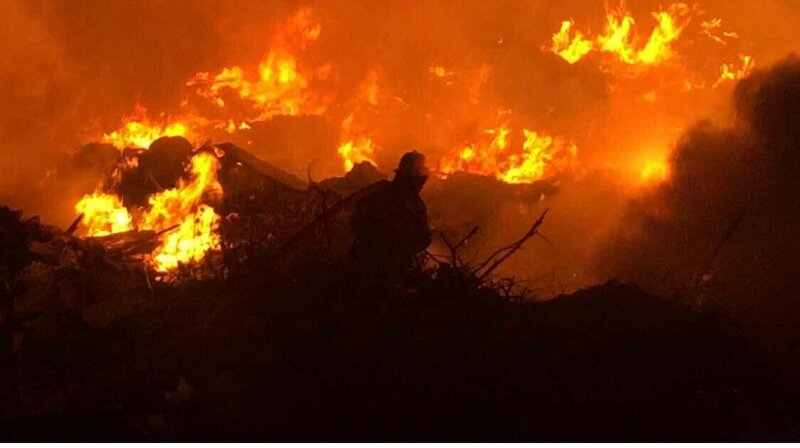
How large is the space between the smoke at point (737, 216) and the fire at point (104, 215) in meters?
8.46

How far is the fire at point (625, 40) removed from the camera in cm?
2069

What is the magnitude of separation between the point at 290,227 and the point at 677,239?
7.73 metres

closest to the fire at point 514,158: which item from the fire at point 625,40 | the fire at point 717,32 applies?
the fire at point 625,40

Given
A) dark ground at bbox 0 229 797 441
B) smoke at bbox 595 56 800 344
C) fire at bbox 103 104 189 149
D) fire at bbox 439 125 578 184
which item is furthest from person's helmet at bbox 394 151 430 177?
fire at bbox 103 104 189 149

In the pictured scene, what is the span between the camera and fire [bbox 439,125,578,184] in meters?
17.0

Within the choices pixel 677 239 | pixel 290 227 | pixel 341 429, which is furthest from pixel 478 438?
pixel 677 239

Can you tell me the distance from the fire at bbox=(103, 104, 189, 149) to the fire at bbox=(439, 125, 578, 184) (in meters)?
6.27

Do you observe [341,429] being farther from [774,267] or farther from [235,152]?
[774,267]

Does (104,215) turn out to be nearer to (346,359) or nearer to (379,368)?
(346,359)

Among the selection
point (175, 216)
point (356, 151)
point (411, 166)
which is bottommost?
point (411, 166)

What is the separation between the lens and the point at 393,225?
785 cm

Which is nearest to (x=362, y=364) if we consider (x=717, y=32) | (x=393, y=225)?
(x=393, y=225)

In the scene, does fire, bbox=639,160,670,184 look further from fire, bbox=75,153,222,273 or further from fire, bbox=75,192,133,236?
fire, bbox=75,192,133,236

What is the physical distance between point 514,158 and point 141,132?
8.49 m
